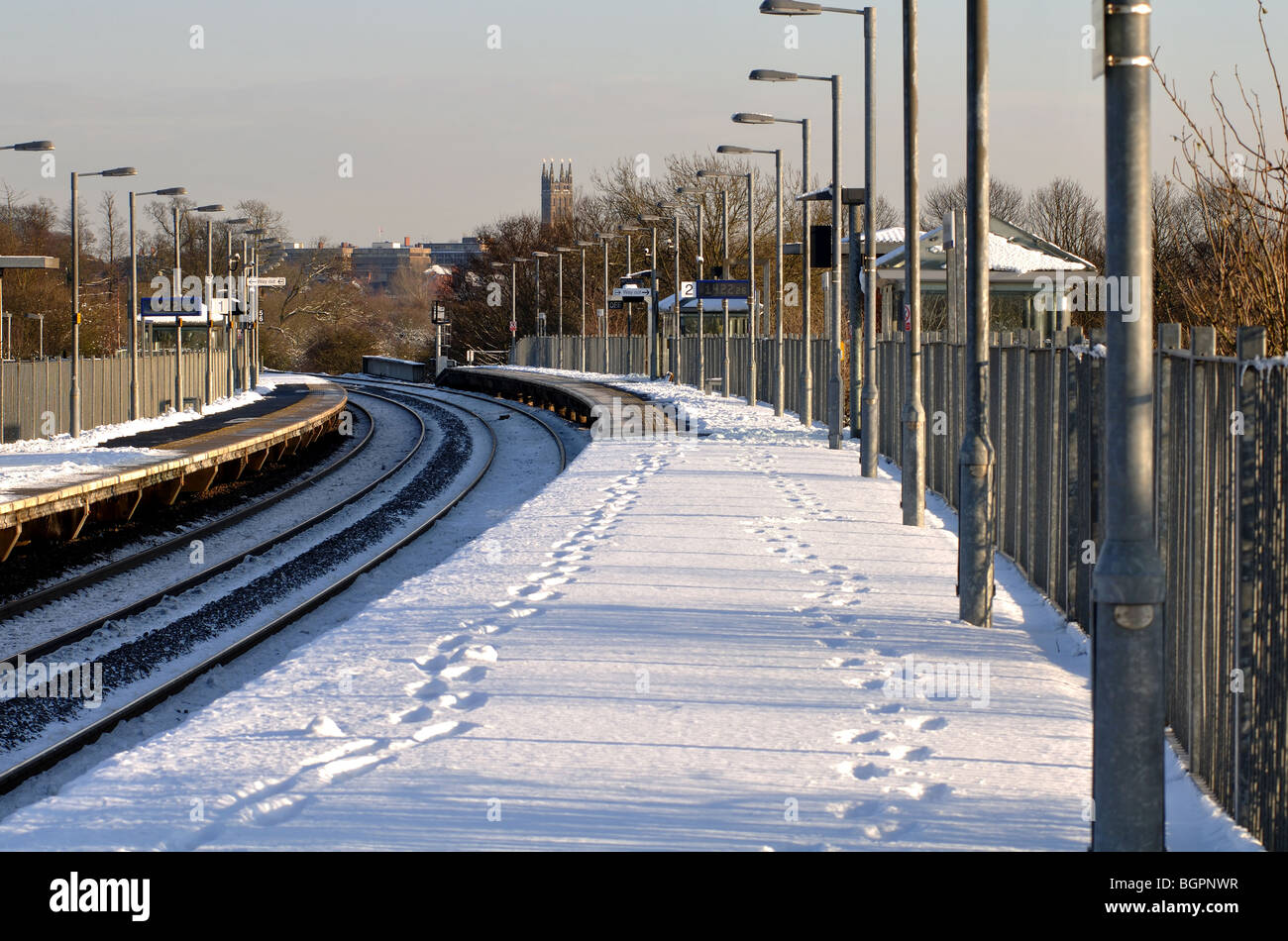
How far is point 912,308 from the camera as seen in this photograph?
52.9ft

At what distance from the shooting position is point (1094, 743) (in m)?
5.58

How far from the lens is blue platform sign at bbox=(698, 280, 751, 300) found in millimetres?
40688

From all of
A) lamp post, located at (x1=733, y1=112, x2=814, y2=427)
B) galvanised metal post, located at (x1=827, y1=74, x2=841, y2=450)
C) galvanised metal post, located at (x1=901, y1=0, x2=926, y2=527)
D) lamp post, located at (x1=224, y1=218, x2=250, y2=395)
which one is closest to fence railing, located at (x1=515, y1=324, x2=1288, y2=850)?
galvanised metal post, located at (x1=901, y1=0, x2=926, y2=527)

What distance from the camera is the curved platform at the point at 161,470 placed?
2181 cm

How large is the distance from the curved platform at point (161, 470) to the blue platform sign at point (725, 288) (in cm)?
1101

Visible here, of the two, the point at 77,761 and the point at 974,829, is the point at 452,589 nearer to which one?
the point at 77,761

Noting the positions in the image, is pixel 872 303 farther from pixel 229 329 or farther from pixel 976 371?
pixel 229 329

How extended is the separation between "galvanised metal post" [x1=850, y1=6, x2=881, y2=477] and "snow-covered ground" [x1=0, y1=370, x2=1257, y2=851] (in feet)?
25.6

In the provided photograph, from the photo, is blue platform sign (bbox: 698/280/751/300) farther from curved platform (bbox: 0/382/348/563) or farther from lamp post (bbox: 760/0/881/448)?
lamp post (bbox: 760/0/881/448)

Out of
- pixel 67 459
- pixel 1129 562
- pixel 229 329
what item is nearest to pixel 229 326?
pixel 229 329

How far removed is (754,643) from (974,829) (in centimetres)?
385

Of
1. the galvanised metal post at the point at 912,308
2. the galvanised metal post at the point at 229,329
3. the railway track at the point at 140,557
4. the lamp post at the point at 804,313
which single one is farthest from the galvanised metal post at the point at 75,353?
the galvanised metal post at the point at 912,308

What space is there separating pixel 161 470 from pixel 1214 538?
73.6ft

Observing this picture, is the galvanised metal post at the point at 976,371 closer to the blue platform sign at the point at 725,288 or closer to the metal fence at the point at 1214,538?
the metal fence at the point at 1214,538
